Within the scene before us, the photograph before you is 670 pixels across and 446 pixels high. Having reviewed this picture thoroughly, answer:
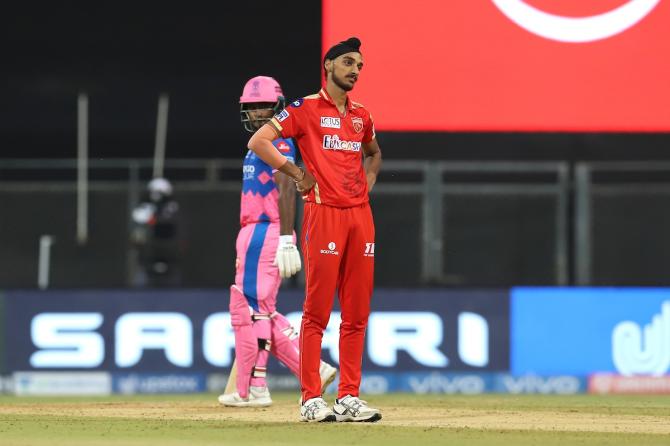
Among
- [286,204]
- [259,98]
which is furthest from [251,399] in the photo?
[259,98]

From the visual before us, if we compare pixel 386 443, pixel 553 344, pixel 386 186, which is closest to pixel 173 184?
pixel 386 186

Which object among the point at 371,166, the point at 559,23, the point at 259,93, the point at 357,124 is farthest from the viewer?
the point at 559,23

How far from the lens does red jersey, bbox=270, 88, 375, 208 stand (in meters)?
8.20

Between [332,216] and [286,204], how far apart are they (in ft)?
2.57

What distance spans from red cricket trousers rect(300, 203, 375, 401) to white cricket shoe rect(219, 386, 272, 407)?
1561mm

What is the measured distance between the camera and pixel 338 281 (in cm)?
842

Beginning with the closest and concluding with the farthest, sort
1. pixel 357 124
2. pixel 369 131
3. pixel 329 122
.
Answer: pixel 329 122
pixel 357 124
pixel 369 131

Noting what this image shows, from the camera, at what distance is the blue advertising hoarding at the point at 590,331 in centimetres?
1291

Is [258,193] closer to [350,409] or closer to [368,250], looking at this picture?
[368,250]

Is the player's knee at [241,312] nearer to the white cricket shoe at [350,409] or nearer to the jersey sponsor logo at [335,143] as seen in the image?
the white cricket shoe at [350,409]

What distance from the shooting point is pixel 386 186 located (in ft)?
47.9

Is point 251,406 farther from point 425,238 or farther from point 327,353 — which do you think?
point 425,238

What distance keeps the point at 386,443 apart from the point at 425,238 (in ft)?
20.5

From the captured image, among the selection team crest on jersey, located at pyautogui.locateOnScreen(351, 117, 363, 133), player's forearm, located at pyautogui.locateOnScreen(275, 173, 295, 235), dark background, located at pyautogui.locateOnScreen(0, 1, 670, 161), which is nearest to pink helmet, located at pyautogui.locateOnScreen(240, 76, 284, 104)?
player's forearm, located at pyautogui.locateOnScreen(275, 173, 295, 235)
